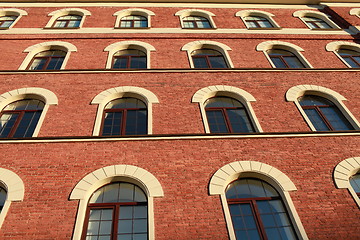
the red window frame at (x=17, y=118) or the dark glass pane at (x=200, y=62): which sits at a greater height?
the dark glass pane at (x=200, y=62)

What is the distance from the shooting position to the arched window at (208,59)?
1371 cm

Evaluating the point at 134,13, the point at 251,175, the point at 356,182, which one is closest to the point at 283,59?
the point at 356,182

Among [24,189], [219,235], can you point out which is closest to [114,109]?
[24,189]

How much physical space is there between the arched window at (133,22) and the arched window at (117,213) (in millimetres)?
10561

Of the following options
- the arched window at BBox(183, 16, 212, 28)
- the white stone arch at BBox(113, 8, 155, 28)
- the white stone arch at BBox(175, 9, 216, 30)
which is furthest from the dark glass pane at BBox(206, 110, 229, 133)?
the white stone arch at BBox(113, 8, 155, 28)

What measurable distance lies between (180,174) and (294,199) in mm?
2889

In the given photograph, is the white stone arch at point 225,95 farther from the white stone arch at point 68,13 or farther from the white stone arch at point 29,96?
the white stone arch at point 68,13

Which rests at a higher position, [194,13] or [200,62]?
[194,13]

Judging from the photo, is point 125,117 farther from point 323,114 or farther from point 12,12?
point 12,12

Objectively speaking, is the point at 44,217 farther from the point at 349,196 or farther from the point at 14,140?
the point at 349,196

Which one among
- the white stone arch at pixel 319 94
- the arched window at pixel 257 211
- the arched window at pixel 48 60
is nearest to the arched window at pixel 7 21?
the arched window at pixel 48 60

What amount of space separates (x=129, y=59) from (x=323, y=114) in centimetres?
801

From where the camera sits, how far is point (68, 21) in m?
16.8

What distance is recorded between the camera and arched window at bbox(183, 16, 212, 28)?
16.9m
